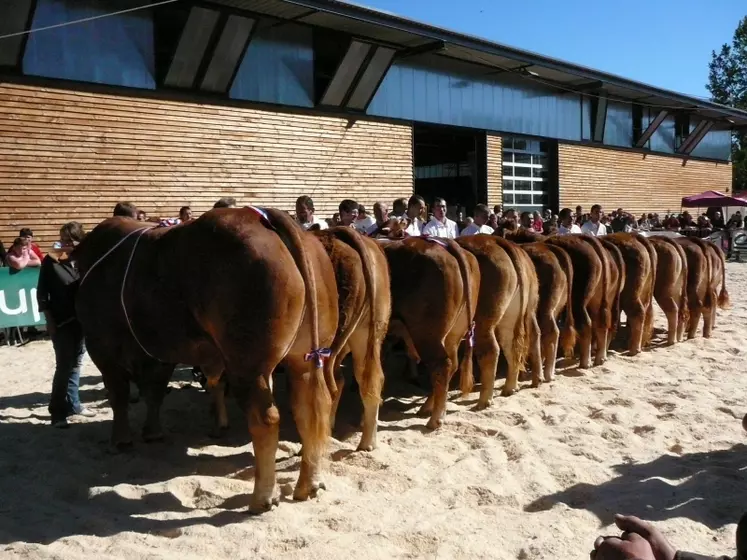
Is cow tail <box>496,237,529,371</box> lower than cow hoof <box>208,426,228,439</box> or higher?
higher

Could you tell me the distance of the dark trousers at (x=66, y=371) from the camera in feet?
18.1

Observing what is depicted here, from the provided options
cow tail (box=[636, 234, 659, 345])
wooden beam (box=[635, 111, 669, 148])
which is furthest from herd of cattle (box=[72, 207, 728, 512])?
wooden beam (box=[635, 111, 669, 148])

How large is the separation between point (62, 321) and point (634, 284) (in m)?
6.61

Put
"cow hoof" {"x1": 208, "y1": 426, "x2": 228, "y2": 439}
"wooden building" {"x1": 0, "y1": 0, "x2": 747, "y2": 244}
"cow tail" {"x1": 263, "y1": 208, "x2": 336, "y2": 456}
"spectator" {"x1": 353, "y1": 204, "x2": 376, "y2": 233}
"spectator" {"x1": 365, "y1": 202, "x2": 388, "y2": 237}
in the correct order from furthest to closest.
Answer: "wooden building" {"x1": 0, "y1": 0, "x2": 747, "y2": 244} → "spectator" {"x1": 353, "y1": 204, "x2": 376, "y2": 233} → "spectator" {"x1": 365, "y1": 202, "x2": 388, "y2": 237} → "cow hoof" {"x1": 208, "y1": 426, "x2": 228, "y2": 439} → "cow tail" {"x1": 263, "y1": 208, "x2": 336, "y2": 456}

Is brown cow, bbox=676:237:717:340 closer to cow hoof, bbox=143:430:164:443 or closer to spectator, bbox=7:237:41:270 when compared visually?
cow hoof, bbox=143:430:164:443

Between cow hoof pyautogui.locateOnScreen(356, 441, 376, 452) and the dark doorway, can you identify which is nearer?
cow hoof pyautogui.locateOnScreen(356, 441, 376, 452)

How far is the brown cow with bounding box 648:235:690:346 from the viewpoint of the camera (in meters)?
8.85

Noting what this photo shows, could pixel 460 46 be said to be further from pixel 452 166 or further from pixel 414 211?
pixel 452 166

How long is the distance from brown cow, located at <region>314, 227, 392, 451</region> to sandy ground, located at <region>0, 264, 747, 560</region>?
0.47m

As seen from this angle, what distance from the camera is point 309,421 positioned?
4.16 meters

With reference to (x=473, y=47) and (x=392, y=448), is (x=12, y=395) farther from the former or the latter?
(x=473, y=47)

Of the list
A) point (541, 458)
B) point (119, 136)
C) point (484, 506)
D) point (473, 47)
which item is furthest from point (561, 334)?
point (473, 47)

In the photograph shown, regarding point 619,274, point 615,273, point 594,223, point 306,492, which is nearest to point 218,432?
point 306,492

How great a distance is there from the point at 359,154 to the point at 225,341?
11.7 m
